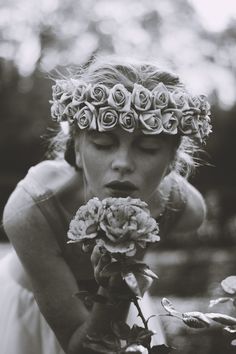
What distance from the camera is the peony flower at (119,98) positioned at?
204 cm

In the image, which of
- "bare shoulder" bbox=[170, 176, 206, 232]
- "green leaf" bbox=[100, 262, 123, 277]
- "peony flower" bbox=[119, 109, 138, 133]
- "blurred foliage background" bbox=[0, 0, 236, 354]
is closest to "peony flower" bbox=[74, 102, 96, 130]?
"peony flower" bbox=[119, 109, 138, 133]

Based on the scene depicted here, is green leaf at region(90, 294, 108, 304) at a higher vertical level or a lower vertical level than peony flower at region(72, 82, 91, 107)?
lower

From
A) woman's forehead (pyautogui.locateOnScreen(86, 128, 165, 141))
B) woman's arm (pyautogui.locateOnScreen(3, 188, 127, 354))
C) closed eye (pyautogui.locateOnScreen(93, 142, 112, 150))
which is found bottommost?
woman's arm (pyautogui.locateOnScreen(3, 188, 127, 354))

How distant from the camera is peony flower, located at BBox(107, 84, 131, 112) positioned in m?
2.04

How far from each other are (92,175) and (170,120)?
0.34 meters

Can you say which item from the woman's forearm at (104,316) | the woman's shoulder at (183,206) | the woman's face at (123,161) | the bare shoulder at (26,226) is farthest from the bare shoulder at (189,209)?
the woman's forearm at (104,316)

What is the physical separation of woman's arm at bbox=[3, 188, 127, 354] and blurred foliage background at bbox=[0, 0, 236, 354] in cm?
901

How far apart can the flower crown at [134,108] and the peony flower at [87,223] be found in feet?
1.61

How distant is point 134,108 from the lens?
2070 mm

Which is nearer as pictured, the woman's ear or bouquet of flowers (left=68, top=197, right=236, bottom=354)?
bouquet of flowers (left=68, top=197, right=236, bottom=354)

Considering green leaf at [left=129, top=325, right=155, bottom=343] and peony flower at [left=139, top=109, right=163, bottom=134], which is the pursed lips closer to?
peony flower at [left=139, top=109, right=163, bottom=134]

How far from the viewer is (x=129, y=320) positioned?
314 cm

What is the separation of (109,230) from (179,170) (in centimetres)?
127

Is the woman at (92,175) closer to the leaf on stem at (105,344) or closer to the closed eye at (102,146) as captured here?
the closed eye at (102,146)
